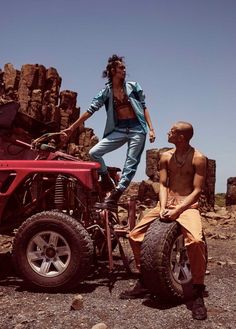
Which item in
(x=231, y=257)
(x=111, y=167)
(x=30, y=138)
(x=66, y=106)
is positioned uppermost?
(x=66, y=106)

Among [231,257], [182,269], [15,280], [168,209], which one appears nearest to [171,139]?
[168,209]

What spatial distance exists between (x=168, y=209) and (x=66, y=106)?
99.0 ft

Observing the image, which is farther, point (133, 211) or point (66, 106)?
point (66, 106)

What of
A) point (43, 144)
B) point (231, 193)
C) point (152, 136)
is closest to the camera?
point (43, 144)

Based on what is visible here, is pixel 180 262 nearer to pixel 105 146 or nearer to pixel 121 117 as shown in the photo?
pixel 105 146

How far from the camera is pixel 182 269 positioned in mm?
4617

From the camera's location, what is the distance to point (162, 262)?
13.8 ft

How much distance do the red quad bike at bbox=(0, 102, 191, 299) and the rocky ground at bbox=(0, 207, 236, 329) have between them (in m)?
0.24

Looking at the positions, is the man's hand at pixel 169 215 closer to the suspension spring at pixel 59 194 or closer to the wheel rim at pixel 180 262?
the wheel rim at pixel 180 262

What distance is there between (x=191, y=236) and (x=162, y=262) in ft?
1.36

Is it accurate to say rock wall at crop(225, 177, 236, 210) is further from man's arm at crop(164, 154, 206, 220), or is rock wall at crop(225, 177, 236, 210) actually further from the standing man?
man's arm at crop(164, 154, 206, 220)

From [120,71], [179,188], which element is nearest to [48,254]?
[179,188]

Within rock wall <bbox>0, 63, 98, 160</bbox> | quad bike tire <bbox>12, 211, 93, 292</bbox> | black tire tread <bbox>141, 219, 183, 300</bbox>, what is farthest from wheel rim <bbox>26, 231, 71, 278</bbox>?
rock wall <bbox>0, 63, 98, 160</bbox>

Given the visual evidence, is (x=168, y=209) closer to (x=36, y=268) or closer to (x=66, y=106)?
(x=36, y=268)
